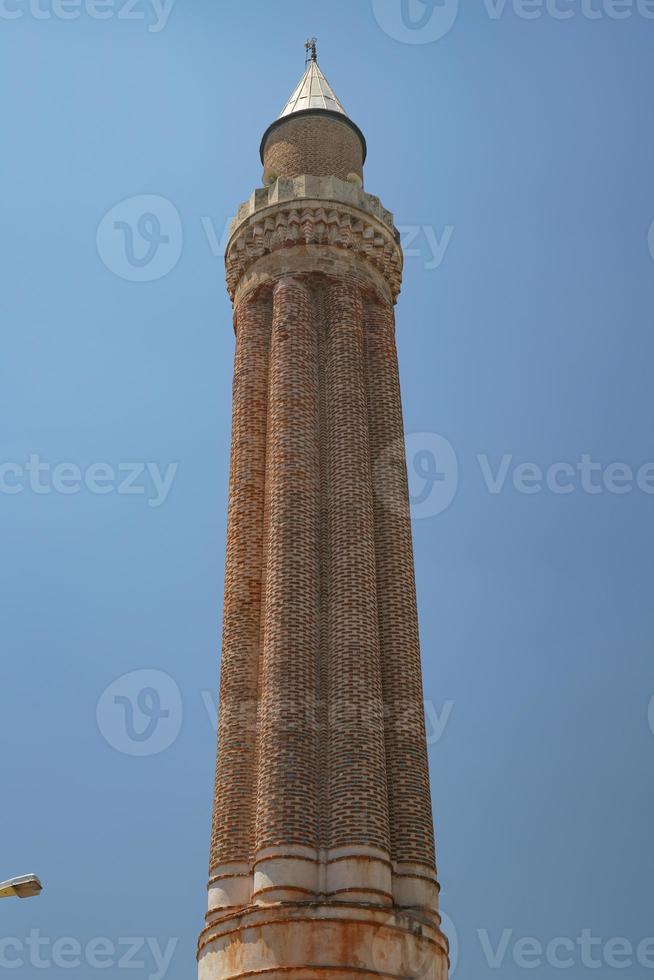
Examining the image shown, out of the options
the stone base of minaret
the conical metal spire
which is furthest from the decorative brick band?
the stone base of minaret

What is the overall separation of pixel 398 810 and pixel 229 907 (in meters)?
2.88

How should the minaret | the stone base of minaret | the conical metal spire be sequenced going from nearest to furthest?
the stone base of minaret → the minaret → the conical metal spire

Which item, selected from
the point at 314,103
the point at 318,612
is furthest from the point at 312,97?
the point at 318,612

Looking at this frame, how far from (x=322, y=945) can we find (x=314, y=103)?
1810cm

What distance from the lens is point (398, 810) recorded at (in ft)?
57.1

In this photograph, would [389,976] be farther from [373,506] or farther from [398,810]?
[373,506]

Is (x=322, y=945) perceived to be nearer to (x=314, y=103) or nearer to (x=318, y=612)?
(x=318, y=612)

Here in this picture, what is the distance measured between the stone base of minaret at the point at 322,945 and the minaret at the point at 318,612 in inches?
1.0

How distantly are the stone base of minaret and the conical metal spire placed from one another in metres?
17.3

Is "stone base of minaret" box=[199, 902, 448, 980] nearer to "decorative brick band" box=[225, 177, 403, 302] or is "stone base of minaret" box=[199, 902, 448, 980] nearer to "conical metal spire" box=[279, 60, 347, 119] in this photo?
"decorative brick band" box=[225, 177, 403, 302]

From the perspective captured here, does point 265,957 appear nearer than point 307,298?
Yes

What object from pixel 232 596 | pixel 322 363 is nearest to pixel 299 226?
pixel 322 363

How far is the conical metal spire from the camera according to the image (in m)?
25.7

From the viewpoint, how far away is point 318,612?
18.9 m
